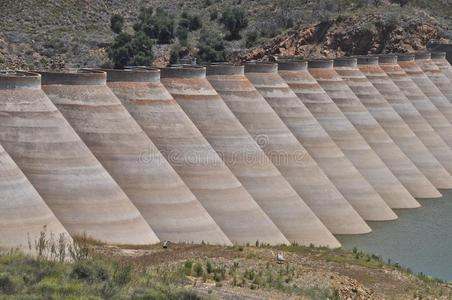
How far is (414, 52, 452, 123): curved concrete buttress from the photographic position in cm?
5606

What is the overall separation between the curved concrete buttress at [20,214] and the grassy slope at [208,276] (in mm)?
1140

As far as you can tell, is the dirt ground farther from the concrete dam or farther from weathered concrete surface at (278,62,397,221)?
weathered concrete surface at (278,62,397,221)

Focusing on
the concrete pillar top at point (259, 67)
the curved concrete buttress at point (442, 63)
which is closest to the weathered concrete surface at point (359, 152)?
the concrete pillar top at point (259, 67)

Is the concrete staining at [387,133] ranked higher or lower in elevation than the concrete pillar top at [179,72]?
lower

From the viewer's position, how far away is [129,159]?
27234 millimetres

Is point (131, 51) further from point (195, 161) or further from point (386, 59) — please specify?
point (195, 161)

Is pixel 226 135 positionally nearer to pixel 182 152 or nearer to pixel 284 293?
pixel 182 152

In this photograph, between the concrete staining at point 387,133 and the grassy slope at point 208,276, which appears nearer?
the grassy slope at point 208,276

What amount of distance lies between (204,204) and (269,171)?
4282 mm

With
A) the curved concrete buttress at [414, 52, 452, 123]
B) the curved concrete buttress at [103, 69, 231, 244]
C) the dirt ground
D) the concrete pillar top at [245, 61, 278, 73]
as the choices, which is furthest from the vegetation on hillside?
the curved concrete buttress at [414, 52, 452, 123]

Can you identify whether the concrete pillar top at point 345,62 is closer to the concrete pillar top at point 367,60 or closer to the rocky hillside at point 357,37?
the concrete pillar top at point 367,60

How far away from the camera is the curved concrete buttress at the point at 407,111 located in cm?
5000

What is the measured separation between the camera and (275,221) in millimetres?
31703

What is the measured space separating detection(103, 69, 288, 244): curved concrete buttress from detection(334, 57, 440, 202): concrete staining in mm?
14992
